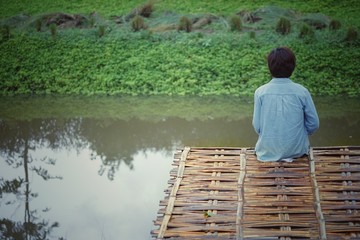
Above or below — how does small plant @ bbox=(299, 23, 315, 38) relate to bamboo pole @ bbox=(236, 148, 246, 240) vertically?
above

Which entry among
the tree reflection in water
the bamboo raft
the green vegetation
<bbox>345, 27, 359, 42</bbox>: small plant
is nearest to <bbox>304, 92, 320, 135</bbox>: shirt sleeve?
the bamboo raft

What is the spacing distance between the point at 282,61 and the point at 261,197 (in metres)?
1.01

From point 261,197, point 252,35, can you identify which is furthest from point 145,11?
point 261,197

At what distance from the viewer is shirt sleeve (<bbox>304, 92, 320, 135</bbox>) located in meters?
4.11

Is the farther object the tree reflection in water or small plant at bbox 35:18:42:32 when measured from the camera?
small plant at bbox 35:18:42:32

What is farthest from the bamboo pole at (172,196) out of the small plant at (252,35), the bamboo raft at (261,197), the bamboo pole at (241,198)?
the small plant at (252,35)

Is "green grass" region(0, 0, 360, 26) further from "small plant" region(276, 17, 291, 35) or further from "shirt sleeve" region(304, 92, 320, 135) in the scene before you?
"shirt sleeve" region(304, 92, 320, 135)

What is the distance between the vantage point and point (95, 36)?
13.0m

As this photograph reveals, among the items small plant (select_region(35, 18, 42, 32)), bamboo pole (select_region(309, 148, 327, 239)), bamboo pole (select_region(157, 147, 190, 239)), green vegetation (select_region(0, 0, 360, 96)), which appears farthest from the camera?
small plant (select_region(35, 18, 42, 32))

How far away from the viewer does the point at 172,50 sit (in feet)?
39.9

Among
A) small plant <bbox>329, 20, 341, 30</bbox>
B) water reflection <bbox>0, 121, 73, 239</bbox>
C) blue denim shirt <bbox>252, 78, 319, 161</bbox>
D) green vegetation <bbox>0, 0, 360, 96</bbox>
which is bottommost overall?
water reflection <bbox>0, 121, 73, 239</bbox>

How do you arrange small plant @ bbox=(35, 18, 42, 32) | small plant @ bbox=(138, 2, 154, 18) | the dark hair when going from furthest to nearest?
small plant @ bbox=(138, 2, 154, 18) < small plant @ bbox=(35, 18, 42, 32) < the dark hair

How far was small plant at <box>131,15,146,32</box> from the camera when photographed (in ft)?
→ 43.4

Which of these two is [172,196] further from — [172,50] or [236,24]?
[236,24]
